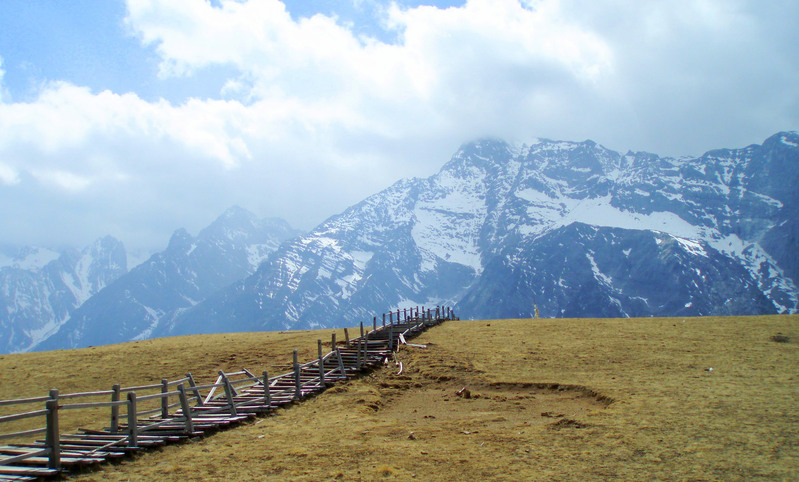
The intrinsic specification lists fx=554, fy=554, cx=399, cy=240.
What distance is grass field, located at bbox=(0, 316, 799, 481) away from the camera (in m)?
12.3

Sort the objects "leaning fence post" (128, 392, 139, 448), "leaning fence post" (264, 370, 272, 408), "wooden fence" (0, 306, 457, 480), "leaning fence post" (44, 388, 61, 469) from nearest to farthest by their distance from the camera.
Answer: "leaning fence post" (44, 388, 61, 469), "wooden fence" (0, 306, 457, 480), "leaning fence post" (128, 392, 139, 448), "leaning fence post" (264, 370, 272, 408)

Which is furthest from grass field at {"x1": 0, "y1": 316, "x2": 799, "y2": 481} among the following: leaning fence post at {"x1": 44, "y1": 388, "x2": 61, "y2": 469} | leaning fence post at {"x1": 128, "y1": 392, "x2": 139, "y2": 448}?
leaning fence post at {"x1": 44, "y1": 388, "x2": 61, "y2": 469}

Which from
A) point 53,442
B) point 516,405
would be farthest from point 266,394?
point 516,405

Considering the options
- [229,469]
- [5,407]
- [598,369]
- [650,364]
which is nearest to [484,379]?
[598,369]

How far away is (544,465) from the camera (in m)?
12.2

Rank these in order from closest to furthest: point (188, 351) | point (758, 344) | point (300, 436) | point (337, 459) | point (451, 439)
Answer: point (337, 459), point (451, 439), point (300, 436), point (758, 344), point (188, 351)

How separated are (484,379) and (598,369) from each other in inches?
208

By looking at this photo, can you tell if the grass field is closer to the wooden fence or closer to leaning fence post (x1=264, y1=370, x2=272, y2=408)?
the wooden fence

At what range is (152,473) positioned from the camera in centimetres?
1225

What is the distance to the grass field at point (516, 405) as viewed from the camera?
40.3 feet

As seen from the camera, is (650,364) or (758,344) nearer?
(650,364)

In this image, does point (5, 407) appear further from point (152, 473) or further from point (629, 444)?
point (629, 444)

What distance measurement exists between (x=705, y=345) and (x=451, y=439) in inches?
774

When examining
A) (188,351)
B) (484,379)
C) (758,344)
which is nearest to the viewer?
(484,379)
